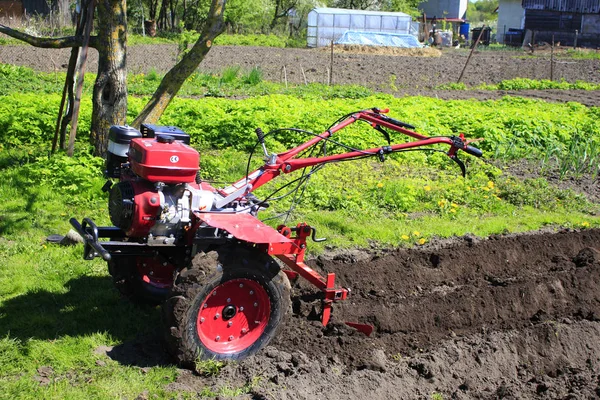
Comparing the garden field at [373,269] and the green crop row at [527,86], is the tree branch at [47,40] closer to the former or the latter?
the garden field at [373,269]

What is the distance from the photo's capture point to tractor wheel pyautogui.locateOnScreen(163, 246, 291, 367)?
4707 millimetres

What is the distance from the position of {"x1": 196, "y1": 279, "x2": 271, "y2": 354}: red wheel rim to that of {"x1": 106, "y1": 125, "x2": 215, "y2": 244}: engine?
56cm

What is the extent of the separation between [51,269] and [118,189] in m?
1.86

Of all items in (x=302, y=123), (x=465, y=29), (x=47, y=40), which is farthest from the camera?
(x=465, y=29)

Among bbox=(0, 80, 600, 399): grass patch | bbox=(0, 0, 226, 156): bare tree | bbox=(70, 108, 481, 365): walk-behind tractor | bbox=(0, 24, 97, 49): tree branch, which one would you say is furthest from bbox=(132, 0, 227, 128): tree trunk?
bbox=(70, 108, 481, 365): walk-behind tractor

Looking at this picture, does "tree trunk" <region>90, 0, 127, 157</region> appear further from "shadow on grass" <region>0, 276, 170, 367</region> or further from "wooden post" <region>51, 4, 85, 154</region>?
"shadow on grass" <region>0, 276, 170, 367</region>

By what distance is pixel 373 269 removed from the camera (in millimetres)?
6762

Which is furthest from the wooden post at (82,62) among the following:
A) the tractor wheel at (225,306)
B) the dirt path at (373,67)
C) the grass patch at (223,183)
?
the dirt path at (373,67)

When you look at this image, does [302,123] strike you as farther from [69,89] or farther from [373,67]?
[373,67]

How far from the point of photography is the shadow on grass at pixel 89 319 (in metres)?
5.07

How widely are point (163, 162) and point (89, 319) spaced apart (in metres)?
1.56

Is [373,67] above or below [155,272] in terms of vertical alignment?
above

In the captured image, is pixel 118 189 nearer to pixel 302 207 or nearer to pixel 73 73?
pixel 302 207

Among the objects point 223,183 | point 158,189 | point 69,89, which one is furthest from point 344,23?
point 158,189
